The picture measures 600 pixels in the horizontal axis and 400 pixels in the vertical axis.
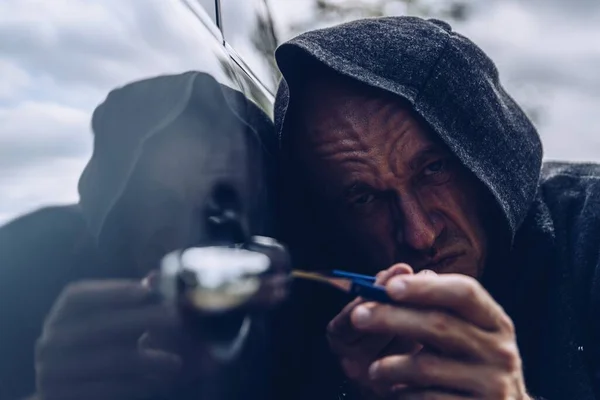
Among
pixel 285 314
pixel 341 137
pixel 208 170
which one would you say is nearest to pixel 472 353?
pixel 285 314

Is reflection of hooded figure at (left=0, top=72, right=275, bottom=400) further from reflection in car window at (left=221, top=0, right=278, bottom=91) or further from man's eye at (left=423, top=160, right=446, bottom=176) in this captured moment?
man's eye at (left=423, top=160, right=446, bottom=176)

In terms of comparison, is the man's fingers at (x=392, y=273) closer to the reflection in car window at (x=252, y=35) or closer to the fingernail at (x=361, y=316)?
the fingernail at (x=361, y=316)

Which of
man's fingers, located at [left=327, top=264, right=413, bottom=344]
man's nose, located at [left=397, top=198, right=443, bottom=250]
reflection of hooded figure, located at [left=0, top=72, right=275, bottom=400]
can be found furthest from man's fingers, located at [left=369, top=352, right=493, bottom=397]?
man's nose, located at [left=397, top=198, right=443, bottom=250]

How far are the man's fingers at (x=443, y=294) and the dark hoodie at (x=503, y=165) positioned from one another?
0.70 metres

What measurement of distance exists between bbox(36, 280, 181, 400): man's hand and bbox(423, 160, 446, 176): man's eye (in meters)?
0.98

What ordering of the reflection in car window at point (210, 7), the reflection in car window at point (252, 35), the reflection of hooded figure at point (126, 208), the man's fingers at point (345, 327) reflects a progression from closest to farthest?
the reflection of hooded figure at point (126, 208) < the man's fingers at point (345, 327) < the reflection in car window at point (210, 7) < the reflection in car window at point (252, 35)

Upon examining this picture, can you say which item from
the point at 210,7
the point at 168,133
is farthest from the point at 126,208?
the point at 210,7

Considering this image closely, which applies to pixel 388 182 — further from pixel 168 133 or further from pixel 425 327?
pixel 168 133

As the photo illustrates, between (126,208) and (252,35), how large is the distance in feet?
3.44

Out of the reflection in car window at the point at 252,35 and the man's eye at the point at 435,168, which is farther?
the man's eye at the point at 435,168

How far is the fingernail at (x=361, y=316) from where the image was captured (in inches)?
35.7

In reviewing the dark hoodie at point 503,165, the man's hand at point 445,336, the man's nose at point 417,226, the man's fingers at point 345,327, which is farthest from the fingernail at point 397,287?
the dark hoodie at point 503,165

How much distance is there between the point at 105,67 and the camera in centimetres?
77

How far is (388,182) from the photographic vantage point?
153 centimetres
